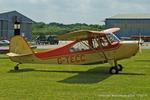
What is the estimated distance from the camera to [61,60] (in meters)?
20.0

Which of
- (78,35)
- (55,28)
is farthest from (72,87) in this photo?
(55,28)

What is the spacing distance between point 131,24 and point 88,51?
101 m

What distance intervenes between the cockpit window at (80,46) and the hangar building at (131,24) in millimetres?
94966

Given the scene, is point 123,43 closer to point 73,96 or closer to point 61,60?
point 61,60

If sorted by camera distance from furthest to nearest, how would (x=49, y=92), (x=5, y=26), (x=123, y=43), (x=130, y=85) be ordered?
(x=5, y=26), (x=123, y=43), (x=130, y=85), (x=49, y=92)

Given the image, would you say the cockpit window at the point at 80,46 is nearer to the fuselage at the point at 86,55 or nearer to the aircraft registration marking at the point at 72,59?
the fuselage at the point at 86,55

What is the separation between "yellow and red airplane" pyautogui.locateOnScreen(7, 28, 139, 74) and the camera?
19073 millimetres

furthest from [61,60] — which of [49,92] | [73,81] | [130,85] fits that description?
[49,92]

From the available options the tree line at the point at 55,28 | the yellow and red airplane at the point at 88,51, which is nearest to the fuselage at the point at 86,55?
the yellow and red airplane at the point at 88,51

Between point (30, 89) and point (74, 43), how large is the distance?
718cm

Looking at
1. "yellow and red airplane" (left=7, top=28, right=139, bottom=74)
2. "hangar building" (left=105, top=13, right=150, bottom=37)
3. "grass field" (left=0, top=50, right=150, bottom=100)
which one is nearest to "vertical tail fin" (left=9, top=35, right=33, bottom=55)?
"yellow and red airplane" (left=7, top=28, right=139, bottom=74)

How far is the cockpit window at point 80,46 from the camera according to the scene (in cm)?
1980

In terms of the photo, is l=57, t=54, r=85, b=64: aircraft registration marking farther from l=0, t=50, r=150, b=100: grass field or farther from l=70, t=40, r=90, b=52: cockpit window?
l=0, t=50, r=150, b=100: grass field

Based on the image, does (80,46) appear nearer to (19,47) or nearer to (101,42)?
(101,42)
